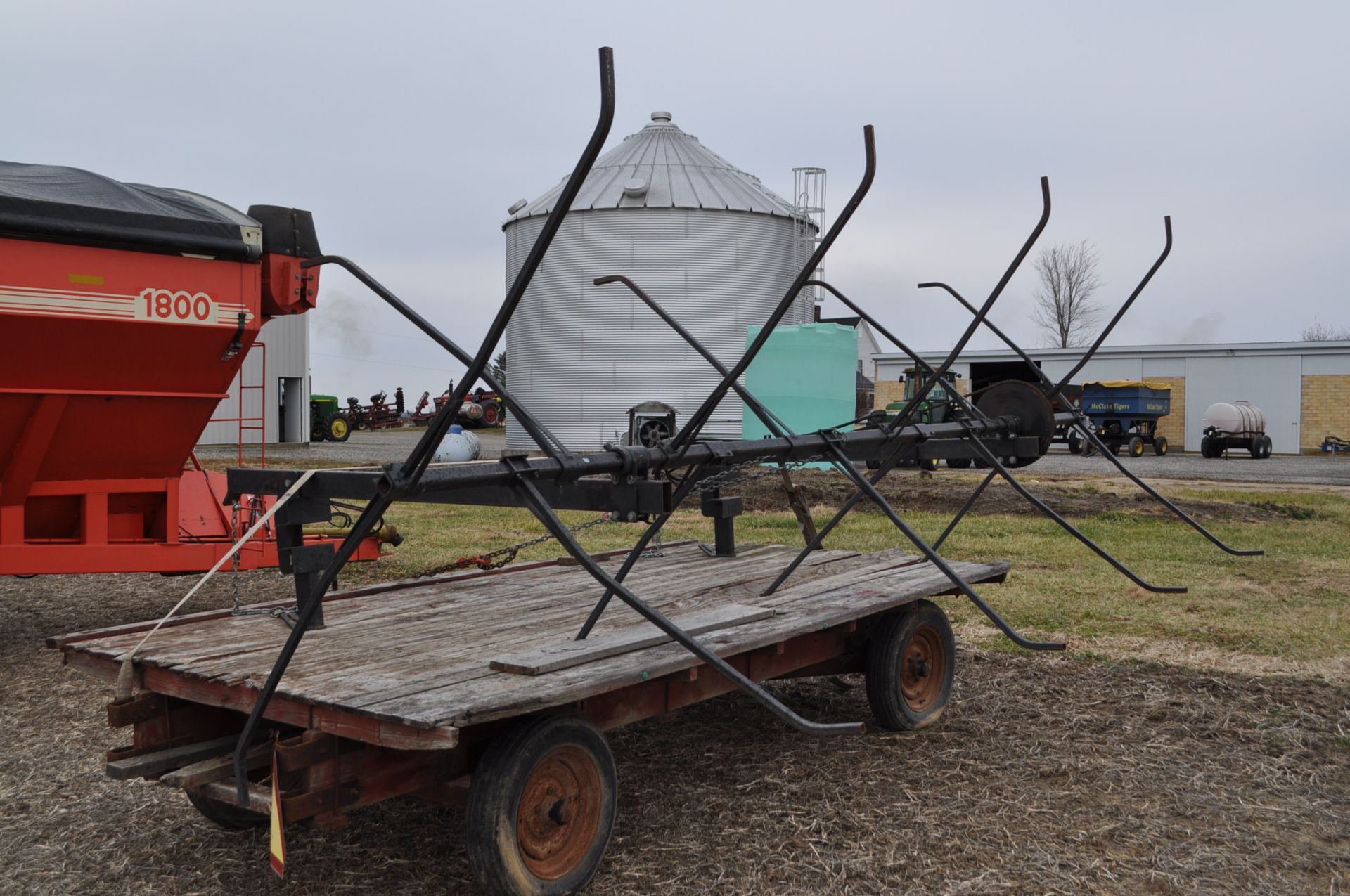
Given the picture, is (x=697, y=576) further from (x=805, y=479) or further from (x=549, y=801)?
(x=805, y=479)

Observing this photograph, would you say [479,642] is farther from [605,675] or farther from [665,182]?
[665,182]

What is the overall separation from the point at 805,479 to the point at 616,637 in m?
14.1

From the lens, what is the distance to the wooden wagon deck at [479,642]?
3254mm

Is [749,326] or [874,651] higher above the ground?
[749,326]

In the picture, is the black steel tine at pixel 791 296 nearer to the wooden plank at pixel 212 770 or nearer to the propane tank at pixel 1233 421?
the wooden plank at pixel 212 770

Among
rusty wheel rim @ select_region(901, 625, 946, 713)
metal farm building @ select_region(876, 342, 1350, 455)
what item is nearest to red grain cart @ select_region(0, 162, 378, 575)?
rusty wheel rim @ select_region(901, 625, 946, 713)

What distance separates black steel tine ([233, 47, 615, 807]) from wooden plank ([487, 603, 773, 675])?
747 millimetres

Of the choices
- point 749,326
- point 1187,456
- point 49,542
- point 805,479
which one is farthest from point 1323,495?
point 49,542

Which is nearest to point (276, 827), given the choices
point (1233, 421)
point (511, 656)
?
point (511, 656)

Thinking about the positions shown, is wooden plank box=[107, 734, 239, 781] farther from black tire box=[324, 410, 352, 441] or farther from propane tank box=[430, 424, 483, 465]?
black tire box=[324, 410, 352, 441]

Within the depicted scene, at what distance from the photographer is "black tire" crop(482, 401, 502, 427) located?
40.7 metres

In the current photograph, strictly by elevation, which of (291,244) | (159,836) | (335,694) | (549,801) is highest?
(291,244)

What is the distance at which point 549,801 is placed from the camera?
11.5 feet

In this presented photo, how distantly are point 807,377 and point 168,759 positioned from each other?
1767 cm
